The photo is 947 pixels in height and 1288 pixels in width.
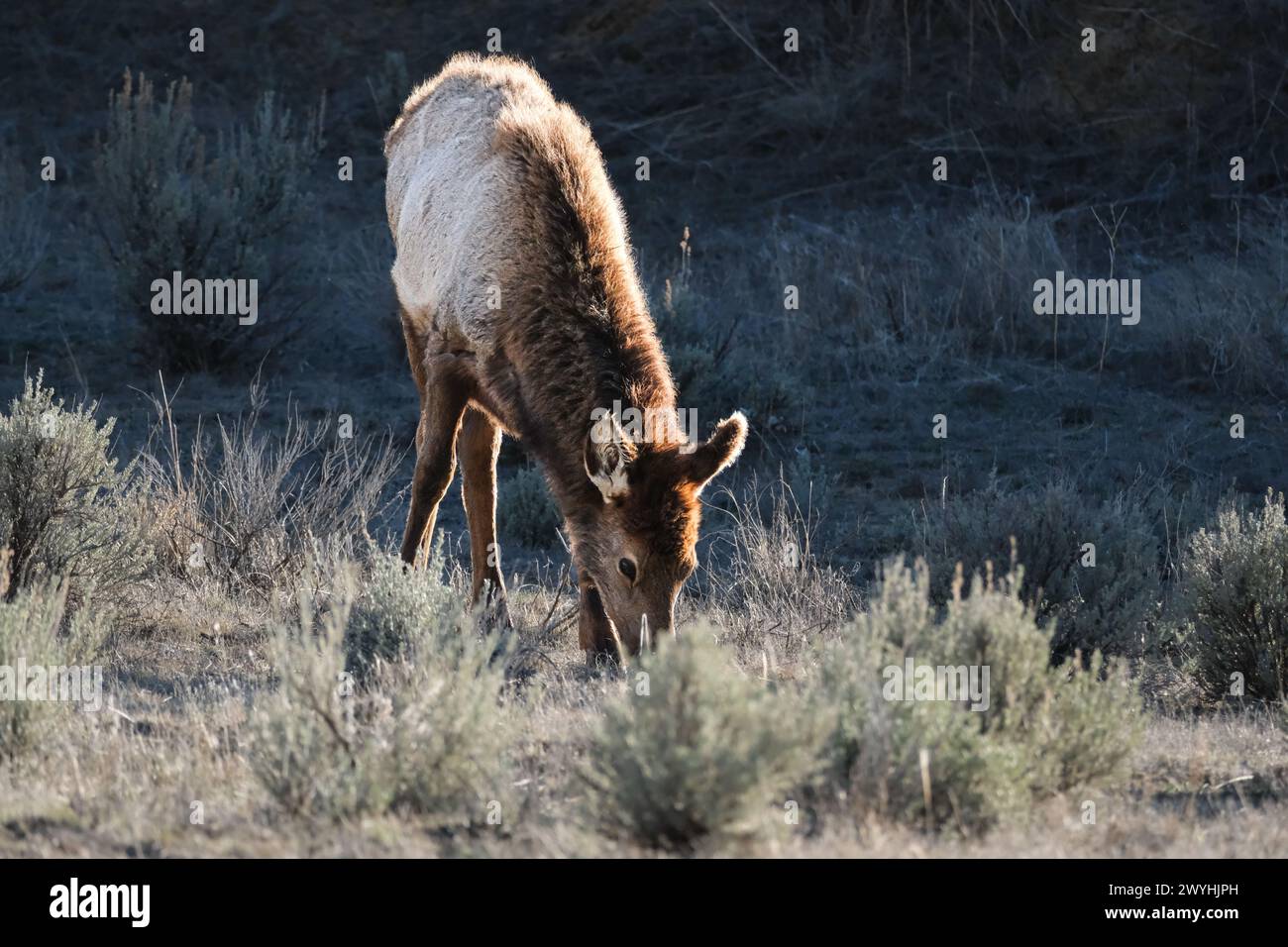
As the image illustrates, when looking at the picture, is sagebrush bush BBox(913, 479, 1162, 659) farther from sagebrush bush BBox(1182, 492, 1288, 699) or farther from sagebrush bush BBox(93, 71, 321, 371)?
sagebrush bush BBox(93, 71, 321, 371)

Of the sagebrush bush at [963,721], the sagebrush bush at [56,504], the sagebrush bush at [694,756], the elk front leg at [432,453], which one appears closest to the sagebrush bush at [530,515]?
the elk front leg at [432,453]

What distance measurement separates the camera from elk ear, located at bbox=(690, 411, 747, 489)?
260 inches

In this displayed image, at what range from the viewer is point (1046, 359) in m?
14.2

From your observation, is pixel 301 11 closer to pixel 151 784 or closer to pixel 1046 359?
pixel 1046 359

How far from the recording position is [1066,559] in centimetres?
827

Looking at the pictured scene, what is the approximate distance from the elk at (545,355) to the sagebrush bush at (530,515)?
8.07 ft

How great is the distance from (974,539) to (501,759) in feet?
12.4

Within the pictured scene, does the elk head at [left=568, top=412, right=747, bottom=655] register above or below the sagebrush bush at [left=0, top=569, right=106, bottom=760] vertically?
above

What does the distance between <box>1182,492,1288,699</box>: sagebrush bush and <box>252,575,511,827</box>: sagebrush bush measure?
387cm

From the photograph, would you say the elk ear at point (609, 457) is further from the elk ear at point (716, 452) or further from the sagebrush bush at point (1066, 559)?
the sagebrush bush at point (1066, 559)

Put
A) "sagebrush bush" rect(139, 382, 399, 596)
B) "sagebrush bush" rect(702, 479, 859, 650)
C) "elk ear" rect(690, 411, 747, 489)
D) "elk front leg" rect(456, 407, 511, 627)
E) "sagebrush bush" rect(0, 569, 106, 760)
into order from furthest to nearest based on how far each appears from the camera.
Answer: "sagebrush bush" rect(139, 382, 399, 596) → "elk front leg" rect(456, 407, 511, 627) → "sagebrush bush" rect(702, 479, 859, 650) → "elk ear" rect(690, 411, 747, 489) → "sagebrush bush" rect(0, 569, 106, 760)

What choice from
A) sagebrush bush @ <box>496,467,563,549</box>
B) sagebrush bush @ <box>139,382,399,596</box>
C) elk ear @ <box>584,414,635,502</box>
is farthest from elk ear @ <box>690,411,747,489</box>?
sagebrush bush @ <box>496,467,563,549</box>
